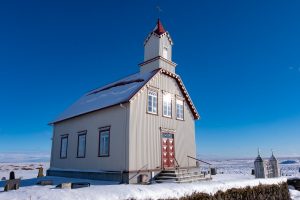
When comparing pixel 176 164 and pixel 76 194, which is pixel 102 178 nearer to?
pixel 176 164

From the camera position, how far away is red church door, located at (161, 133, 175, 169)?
2003 cm

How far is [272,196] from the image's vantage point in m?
15.2

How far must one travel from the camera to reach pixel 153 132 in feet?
64.1

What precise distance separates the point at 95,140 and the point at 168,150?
5711mm

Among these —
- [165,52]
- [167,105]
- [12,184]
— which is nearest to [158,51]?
[165,52]

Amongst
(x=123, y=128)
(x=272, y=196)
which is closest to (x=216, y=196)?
(x=272, y=196)

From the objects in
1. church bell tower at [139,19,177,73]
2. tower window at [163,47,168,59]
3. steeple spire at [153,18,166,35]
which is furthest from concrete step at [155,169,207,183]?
steeple spire at [153,18,166,35]

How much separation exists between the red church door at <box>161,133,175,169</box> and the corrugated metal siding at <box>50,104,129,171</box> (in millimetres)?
3658

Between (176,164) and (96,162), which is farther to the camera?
(176,164)

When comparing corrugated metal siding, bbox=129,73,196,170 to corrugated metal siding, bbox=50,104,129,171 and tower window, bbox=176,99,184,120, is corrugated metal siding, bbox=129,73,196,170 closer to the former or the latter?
tower window, bbox=176,99,184,120

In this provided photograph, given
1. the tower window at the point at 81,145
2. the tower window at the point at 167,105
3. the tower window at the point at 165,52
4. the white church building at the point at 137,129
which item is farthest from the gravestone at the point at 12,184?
the tower window at the point at 165,52

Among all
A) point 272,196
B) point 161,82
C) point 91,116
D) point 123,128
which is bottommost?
point 272,196

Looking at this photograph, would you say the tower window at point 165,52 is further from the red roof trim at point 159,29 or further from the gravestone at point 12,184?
the gravestone at point 12,184

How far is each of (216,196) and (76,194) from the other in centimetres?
618
